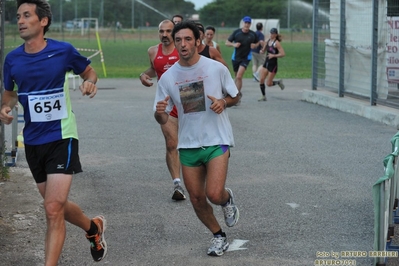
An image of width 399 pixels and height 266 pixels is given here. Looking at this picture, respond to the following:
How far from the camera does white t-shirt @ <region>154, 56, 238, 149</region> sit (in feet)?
22.6

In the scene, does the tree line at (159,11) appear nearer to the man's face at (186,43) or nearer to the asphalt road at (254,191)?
the asphalt road at (254,191)

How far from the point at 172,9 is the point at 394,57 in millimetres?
54875

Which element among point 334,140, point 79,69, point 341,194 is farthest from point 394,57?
point 79,69

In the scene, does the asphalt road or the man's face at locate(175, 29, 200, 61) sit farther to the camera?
the asphalt road

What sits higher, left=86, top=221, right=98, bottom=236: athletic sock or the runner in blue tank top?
the runner in blue tank top

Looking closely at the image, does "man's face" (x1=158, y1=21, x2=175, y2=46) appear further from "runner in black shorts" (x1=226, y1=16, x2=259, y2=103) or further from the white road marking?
"runner in black shorts" (x1=226, y1=16, x2=259, y2=103)

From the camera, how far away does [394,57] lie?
17422 mm

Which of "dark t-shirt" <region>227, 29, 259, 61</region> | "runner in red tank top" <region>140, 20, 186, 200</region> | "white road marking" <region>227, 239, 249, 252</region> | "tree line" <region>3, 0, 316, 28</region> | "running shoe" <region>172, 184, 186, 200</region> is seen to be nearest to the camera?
"white road marking" <region>227, 239, 249, 252</region>

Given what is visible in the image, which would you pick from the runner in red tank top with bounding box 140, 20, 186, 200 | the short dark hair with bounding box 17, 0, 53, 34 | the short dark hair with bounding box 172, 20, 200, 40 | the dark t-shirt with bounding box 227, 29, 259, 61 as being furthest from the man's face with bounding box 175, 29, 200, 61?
the dark t-shirt with bounding box 227, 29, 259, 61

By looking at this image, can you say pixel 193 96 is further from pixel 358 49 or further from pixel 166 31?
pixel 358 49

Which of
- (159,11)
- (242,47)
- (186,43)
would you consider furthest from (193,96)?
(159,11)

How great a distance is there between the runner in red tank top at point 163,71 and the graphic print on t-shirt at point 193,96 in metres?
2.13

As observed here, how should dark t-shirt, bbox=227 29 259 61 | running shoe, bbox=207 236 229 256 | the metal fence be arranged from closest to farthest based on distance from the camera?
running shoe, bbox=207 236 229 256, the metal fence, dark t-shirt, bbox=227 29 259 61

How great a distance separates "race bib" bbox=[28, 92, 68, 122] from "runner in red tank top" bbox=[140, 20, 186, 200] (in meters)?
3.05
